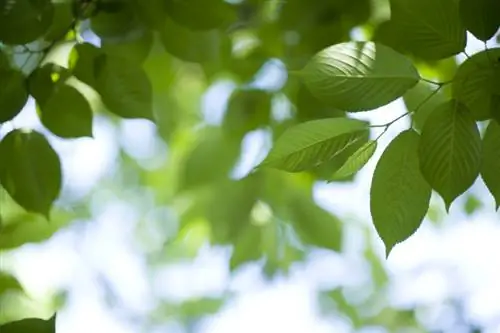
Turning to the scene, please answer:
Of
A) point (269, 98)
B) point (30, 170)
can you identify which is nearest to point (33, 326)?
point (30, 170)

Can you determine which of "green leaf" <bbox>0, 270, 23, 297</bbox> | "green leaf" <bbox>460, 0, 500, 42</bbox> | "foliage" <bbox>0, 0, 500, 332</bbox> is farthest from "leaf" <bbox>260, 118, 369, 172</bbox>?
"green leaf" <bbox>0, 270, 23, 297</bbox>

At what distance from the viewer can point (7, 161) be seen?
2.02ft

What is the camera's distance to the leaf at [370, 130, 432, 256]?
0.51 metres

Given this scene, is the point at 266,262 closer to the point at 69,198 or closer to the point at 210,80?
the point at 210,80

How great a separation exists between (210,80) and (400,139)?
371mm

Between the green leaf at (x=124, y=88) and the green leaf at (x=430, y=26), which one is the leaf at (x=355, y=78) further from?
the green leaf at (x=124, y=88)

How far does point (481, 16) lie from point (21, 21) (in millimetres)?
304

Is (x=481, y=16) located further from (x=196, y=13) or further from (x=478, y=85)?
(x=196, y=13)

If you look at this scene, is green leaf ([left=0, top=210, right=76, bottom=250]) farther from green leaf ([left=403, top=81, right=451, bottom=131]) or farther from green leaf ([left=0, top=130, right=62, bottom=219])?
green leaf ([left=403, top=81, right=451, bottom=131])

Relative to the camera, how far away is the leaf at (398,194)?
51 cm

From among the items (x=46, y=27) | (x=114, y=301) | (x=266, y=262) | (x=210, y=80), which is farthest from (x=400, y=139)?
(x=114, y=301)

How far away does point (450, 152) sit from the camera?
1.60 ft

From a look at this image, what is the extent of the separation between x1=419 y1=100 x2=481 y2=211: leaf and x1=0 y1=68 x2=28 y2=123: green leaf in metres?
0.28

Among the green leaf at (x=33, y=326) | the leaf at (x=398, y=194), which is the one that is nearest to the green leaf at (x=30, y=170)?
the green leaf at (x=33, y=326)
